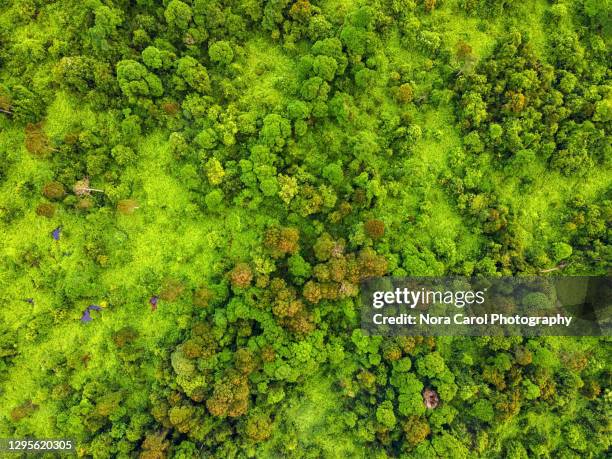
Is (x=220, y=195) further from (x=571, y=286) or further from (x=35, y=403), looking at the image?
(x=571, y=286)

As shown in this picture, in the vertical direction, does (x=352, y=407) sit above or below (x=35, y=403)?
above

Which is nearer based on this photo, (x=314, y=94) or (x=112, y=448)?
(x=112, y=448)

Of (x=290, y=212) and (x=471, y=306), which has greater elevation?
(x=471, y=306)

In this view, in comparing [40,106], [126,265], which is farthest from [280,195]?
[40,106]

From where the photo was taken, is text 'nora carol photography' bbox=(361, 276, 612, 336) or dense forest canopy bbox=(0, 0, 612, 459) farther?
text 'nora carol photography' bbox=(361, 276, 612, 336)

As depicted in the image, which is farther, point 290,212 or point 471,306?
point 290,212

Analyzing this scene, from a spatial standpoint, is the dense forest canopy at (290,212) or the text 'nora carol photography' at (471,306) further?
the text 'nora carol photography' at (471,306)

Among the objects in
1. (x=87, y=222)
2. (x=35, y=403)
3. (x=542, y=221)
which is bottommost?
(x=35, y=403)
